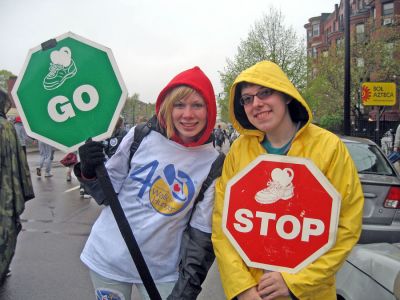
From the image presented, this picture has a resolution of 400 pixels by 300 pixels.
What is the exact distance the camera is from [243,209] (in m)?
1.80

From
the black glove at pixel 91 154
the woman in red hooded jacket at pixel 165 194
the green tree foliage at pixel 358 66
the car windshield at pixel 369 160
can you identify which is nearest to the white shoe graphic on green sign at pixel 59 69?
the black glove at pixel 91 154

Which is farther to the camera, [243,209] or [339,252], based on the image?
[243,209]

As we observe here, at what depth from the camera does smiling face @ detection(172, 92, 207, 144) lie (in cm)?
204

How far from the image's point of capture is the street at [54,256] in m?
3.93

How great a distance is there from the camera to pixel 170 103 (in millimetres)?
2072

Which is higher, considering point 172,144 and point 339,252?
point 172,144

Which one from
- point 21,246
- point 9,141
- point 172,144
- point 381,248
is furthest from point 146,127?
point 21,246

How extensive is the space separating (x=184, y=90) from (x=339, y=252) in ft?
3.51

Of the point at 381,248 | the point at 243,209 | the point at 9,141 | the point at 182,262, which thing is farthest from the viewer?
the point at 9,141

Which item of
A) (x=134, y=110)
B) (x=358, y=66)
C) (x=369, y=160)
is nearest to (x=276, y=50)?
(x=358, y=66)

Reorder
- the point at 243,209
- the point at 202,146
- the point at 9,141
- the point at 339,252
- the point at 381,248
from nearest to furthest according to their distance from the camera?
the point at 339,252, the point at 243,209, the point at 202,146, the point at 381,248, the point at 9,141

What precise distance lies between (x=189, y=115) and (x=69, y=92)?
0.59 m

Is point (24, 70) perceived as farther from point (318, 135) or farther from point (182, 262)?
point (318, 135)

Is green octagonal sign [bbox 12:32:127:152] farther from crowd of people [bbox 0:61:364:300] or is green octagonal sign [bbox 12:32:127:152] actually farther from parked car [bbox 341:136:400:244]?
parked car [bbox 341:136:400:244]
